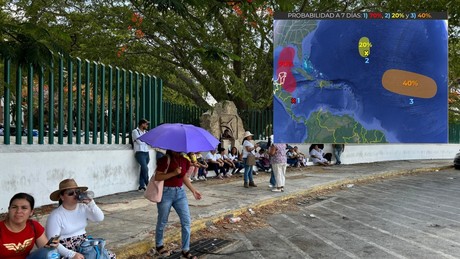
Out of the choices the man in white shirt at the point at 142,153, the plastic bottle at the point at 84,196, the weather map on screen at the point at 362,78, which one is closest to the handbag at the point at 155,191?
the plastic bottle at the point at 84,196

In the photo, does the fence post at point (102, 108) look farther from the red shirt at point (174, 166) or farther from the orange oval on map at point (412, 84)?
the orange oval on map at point (412, 84)

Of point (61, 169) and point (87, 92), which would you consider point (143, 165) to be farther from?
point (61, 169)

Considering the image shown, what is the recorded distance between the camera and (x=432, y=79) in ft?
31.7

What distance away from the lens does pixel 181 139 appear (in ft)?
17.2

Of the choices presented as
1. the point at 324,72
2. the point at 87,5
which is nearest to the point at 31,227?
the point at 324,72

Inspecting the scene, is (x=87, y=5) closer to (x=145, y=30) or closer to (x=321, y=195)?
(x=145, y=30)

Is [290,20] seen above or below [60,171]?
above

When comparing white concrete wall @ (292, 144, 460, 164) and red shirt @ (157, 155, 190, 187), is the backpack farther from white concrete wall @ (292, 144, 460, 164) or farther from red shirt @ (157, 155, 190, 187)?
white concrete wall @ (292, 144, 460, 164)

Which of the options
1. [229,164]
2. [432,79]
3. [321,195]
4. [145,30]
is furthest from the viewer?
[145,30]

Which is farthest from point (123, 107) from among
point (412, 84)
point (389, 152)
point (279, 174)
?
point (389, 152)

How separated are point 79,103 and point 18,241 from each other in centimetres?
594

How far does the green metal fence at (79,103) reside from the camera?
796cm

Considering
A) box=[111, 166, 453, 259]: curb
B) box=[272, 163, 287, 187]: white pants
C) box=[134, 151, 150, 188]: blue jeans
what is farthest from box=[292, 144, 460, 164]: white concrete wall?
box=[134, 151, 150, 188]: blue jeans

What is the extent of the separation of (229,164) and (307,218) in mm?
6200
